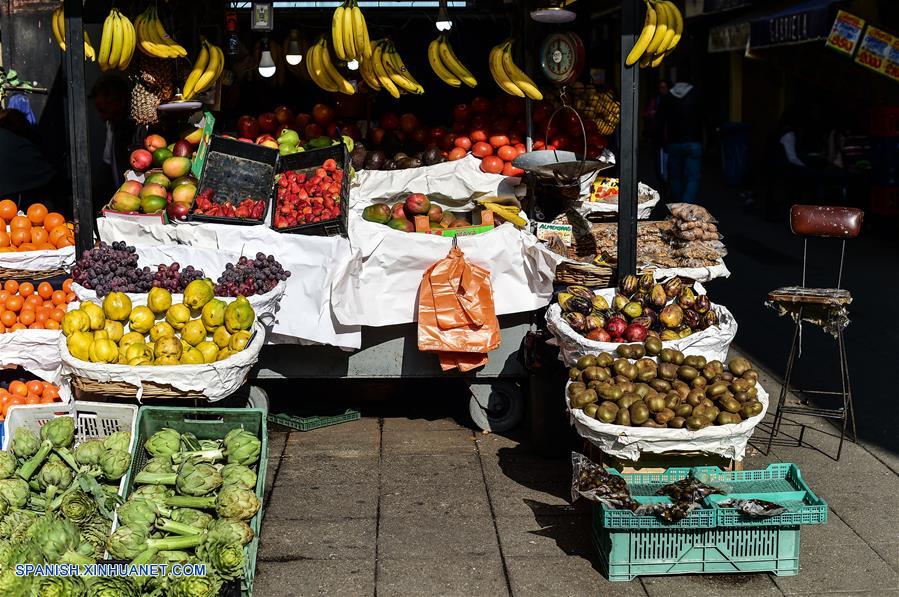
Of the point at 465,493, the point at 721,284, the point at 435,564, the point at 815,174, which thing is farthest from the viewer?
the point at 815,174

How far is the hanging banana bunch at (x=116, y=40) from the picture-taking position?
23.4ft

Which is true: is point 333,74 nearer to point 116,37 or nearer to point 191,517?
point 116,37

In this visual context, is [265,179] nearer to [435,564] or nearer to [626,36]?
[626,36]

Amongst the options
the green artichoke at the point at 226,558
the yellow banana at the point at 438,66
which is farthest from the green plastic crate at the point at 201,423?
the yellow banana at the point at 438,66

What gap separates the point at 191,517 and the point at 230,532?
299 millimetres

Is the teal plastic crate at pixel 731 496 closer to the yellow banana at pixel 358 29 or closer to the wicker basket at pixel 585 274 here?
the wicker basket at pixel 585 274

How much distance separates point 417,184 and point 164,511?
148 inches

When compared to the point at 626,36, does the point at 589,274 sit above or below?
below

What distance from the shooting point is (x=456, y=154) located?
27.6 feet

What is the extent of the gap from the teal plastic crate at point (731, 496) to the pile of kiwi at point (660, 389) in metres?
0.27

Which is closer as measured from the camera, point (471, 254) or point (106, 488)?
point (106, 488)

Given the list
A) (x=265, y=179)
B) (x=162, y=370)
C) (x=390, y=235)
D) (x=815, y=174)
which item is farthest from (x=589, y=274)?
(x=815, y=174)

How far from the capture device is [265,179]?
7.64 metres

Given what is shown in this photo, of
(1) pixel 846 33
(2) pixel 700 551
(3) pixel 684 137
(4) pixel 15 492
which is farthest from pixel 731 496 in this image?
(1) pixel 846 33
